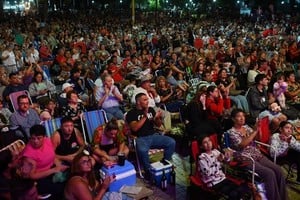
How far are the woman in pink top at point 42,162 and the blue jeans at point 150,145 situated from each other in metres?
1.20

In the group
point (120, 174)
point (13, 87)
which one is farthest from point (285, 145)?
point (13, 87)

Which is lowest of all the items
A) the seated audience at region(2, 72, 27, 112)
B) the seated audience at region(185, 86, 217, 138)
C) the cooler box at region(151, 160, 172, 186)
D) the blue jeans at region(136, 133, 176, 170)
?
the cooler box at region(151, 160, 172, 186)

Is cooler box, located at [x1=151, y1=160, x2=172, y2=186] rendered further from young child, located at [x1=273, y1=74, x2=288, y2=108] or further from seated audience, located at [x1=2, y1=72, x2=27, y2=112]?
seated audience, located at [x1=2, y1=72, x2=27, y2=112]

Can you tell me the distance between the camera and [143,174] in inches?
234

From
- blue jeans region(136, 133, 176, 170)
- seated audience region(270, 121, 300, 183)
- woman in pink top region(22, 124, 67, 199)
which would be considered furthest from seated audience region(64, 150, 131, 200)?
seated audience region(270, 121, 300, 183)

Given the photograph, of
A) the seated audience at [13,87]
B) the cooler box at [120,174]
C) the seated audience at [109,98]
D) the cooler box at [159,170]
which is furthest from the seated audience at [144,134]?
the seated audience at [13,87]

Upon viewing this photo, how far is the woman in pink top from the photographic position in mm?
4668

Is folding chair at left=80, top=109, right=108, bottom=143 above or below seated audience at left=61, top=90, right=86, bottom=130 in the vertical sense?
below

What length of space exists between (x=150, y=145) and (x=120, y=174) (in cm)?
82

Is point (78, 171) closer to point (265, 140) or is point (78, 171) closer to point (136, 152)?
point (136, 152)

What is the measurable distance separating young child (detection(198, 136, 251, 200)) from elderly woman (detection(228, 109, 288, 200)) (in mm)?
395

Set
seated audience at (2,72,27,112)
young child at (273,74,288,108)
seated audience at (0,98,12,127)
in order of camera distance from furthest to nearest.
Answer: seated audience at (2,72,27,112) < young child at (273,74,288,108) < seated audience at (0,98,12,127)

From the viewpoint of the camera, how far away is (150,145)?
5.84m

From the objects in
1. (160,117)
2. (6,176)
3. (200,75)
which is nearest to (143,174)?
(160,117)
